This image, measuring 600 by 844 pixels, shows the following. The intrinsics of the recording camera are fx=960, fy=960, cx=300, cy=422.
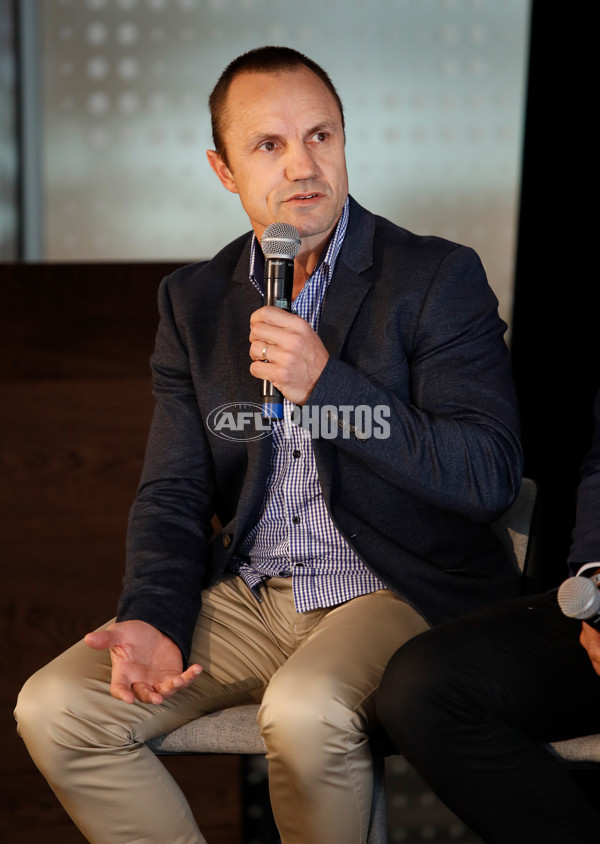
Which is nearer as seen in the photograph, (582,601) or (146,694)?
(582,601)

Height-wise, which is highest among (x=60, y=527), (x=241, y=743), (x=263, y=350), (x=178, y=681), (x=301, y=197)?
(x=301, y=197)

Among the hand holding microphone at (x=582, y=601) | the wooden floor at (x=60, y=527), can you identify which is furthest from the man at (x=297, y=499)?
the wooden floor at (x=60, y=527)

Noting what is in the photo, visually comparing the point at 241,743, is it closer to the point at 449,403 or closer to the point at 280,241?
the point at 449,403

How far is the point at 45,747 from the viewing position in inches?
56.1

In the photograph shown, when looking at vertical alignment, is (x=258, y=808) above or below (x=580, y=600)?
below

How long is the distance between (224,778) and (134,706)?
102cm

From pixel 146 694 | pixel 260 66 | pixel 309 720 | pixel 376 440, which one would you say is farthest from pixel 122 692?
pixel 260 66

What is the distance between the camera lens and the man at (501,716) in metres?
1.28

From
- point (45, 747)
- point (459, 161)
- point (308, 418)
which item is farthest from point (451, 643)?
point (459, 161)

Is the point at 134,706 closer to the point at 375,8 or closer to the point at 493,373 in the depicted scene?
the point at 493,373

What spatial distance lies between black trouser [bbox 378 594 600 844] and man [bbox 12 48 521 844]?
0.10 metres

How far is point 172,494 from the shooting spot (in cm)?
173

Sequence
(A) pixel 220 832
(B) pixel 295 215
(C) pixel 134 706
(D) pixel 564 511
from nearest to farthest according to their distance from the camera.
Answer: (C) pixel 134 706 < (B) pixel 295 215 < (A) pixel 220 832 < (D) pixel 564 511

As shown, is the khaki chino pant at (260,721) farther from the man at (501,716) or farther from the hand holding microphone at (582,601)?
the hand holding microphone at (582,601)
